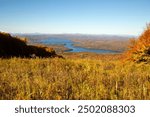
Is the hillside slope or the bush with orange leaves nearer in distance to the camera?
the bush with orange leaves

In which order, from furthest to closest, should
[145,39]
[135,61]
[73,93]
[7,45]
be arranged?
[7,45] < [145,39] < [135,61] < [73,93]

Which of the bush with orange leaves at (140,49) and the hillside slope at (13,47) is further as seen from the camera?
the hillside slope at (13,47)

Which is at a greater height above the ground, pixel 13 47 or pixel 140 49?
pixel 140 49

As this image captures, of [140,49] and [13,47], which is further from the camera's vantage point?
[13,47]

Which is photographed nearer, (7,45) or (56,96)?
(56,96)

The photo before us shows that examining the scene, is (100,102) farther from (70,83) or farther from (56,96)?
(70,83)

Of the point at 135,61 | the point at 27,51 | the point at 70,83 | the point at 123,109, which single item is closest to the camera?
the point at 123,109

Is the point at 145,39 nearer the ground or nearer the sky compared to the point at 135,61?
nearer the sky

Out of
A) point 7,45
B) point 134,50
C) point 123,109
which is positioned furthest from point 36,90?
point 7,45
